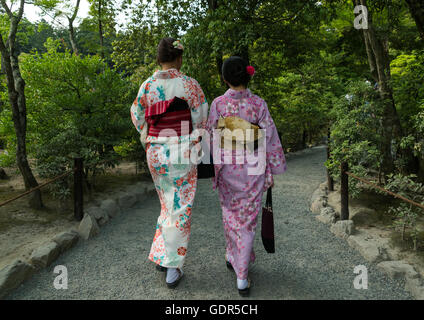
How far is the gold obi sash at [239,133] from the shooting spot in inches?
94.3

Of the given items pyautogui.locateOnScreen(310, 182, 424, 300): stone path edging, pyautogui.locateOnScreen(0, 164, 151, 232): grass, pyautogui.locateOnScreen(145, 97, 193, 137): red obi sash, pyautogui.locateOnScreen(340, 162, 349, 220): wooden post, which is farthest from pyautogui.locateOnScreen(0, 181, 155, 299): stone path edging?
pyautogui.locateOnScreen(340, 162, 349, 220): wooden post

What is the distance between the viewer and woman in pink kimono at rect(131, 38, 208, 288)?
2.44 m

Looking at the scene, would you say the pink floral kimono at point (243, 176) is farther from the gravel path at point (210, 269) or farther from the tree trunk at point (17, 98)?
the tree trunk at point (17, 98)

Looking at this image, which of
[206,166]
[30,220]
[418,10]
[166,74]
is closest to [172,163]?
[206,166]

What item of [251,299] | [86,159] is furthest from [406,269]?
[86,159]

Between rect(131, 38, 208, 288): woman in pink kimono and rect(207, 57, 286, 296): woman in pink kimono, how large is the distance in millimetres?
233

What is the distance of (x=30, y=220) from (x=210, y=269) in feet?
8.73

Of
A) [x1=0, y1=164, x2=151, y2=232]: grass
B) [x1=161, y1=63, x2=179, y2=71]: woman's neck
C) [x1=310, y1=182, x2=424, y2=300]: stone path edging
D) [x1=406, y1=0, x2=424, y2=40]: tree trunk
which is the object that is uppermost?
[x1=406, y1=0, x2=424, y2=40]: tree trunk

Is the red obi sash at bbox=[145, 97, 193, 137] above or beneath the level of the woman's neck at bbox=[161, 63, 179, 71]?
beneath

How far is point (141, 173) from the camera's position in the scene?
21.1 feet

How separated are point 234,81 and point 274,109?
6042 mm

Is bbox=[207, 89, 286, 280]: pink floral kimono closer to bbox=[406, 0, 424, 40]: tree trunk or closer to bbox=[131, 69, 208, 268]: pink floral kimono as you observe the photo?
bbox=[131, 69, 208, 268]: pink floral kimono

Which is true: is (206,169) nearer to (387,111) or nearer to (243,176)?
(243,176)

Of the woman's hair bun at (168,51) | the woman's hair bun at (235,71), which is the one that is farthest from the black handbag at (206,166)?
the woman's hair bun at (168,51)
